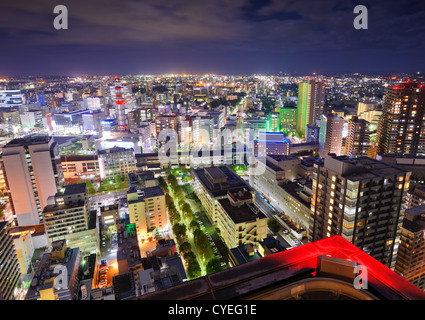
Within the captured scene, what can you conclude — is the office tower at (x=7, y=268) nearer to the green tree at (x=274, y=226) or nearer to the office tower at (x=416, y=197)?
the green tree at (x=274, y=226)

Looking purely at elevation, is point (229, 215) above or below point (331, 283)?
below

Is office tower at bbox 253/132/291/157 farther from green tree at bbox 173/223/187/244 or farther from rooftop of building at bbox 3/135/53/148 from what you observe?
rooftop of building at bbox 3/135/53/148

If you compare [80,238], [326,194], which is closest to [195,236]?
[80,238]

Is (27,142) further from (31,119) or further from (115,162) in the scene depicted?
(31,119)

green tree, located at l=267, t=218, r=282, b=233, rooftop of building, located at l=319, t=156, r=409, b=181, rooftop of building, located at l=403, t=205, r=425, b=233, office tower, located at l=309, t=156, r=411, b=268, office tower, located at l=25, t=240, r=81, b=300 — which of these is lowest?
green tree, located at l=267, t=218, r=282, b=233

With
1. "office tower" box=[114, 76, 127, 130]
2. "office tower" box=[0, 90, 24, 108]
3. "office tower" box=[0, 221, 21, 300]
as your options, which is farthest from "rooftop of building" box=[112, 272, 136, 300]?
"office tower" box=[0, 90, 24, 108]
